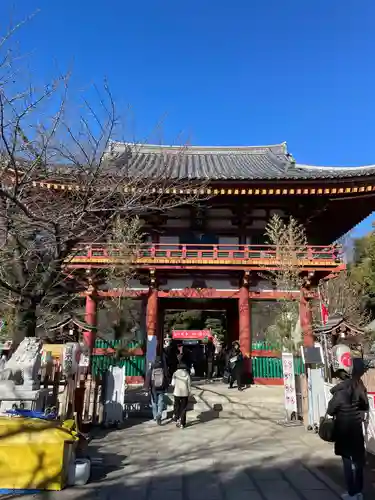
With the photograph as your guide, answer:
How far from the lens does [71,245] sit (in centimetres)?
688

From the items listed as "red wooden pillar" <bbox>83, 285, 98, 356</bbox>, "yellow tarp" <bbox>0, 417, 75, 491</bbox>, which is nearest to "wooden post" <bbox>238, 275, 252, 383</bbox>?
"red wooden pillar" <bbox>83, 285, 98, 356</bbox>

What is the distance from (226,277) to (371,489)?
11.6 meters

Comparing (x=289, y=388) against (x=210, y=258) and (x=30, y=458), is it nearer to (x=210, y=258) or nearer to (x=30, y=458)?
(x=30, y=458)

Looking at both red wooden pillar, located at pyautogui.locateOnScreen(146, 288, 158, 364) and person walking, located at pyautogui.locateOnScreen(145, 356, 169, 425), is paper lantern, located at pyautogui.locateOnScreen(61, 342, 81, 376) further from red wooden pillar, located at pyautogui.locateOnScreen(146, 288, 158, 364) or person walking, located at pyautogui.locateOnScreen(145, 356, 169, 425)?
red wooden pillar, located at pyautogui.locateOnScreen(146, 288, 158, 364)

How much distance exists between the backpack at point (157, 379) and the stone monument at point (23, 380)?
2.46 meters

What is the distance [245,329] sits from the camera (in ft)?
48.2

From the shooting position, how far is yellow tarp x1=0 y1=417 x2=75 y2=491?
13.7 ft

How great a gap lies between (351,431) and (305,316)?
432 inches

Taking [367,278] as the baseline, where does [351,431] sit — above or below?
below

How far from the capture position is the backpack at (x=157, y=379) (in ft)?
27.7

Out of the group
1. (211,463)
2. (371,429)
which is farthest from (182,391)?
(371,429)

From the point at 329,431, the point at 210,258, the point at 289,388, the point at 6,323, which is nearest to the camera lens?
the point at 329,431

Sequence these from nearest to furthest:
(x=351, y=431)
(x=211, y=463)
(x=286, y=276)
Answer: (x=351, y=431), (x=211, y=463), (x=286, y=276)

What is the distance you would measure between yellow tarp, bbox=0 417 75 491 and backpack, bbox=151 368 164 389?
13.9ft
